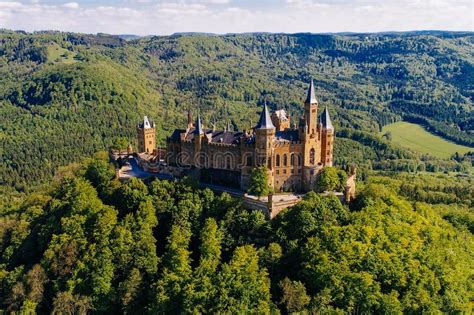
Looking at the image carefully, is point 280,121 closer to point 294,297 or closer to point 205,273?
point 205,273

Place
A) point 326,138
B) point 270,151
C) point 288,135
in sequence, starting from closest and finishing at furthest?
point 270,151 < point 288,135 < point 326,138

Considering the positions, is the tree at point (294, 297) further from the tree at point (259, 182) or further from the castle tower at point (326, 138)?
the castle tower at point (326, 138)

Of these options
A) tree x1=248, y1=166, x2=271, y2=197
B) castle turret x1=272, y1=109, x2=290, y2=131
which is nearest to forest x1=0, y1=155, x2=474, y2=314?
tree x1=248, y1=166, x2=271, y2=197

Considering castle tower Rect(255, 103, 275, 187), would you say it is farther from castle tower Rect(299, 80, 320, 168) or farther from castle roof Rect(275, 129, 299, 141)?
castle tower Rect(299, 80, 320, 168)

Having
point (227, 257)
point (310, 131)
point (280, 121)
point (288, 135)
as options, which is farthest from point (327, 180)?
point (227, 257)

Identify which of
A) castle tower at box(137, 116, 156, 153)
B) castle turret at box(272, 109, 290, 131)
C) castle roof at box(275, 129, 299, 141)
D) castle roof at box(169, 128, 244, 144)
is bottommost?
castle tower at box(137, 116, 156, 153)

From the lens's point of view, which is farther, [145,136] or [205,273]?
[145,136]

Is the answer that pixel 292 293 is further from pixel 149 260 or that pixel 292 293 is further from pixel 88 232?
pixel 88 232

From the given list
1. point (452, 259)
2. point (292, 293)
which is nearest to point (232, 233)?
point (292, 293)

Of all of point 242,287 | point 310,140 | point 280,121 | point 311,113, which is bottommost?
point 242,287
